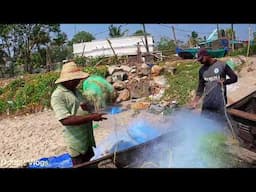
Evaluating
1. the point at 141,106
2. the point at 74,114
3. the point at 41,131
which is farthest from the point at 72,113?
the point at 141,106

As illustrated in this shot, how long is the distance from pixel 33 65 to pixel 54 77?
901cm

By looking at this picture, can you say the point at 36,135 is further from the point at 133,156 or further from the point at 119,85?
the point at 133,156

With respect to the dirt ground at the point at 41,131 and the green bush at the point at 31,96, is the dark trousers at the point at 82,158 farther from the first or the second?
the green bush at the point at 31,96

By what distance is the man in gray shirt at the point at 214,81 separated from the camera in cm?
376

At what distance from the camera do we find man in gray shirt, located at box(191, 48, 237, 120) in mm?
3760

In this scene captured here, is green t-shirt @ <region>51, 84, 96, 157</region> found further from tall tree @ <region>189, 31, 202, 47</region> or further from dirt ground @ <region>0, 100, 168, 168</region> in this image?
tall tree @ <region>189, 31, 202, 47</region>

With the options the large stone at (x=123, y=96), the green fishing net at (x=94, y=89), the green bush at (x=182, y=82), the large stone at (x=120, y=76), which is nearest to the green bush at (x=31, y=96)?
the large stone at (x=120, y=76)

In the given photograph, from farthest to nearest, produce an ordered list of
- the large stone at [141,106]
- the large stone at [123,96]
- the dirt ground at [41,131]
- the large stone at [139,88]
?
the large stone at [139,88] → the large stone at [123,96] → the large stone at [141,106] → the dirt ground at [41,131]

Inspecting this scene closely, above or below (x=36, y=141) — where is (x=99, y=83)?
above

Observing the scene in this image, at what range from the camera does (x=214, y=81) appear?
380 centimetres

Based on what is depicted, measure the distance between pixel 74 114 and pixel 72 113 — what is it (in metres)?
0.02

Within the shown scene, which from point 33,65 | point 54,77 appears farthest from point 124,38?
point 54,77

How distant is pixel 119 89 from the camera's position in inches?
414
